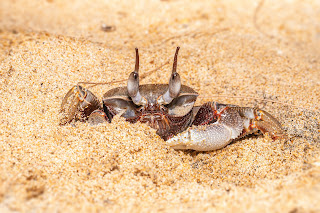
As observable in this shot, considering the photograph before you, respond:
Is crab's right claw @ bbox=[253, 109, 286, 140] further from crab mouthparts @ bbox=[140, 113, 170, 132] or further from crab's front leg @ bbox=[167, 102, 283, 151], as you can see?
crab mouthparts @ bbox=[140, 113, 170, 132]

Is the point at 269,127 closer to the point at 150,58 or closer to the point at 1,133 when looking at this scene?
the point at 150,58

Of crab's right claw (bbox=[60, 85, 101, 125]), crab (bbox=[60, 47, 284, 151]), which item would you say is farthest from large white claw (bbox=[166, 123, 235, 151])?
crab's right claw (bbox=[60, 85, 101, 125])

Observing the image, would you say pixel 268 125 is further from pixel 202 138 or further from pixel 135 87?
pixel 135 87

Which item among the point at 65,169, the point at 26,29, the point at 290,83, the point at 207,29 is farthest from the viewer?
the point at 207,29

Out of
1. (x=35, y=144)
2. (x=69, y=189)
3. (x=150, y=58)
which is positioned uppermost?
(x=150, y=58)

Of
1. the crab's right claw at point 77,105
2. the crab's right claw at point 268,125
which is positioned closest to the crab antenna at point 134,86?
the crab's right claw at point 77,105

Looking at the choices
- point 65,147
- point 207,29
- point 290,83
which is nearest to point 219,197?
point 65,147
